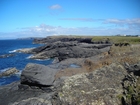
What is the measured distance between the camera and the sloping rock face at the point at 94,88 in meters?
9.88

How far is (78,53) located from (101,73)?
179 feet

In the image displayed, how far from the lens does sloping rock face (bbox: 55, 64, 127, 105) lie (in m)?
9.88

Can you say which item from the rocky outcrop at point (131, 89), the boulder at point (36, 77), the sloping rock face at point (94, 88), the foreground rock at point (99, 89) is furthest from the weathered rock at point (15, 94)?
the rocky outcrop at point (131, 89)

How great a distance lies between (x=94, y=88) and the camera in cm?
1070

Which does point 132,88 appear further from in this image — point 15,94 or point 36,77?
point 15,94

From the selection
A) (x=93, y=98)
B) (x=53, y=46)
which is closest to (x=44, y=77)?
(x=93, y=98)

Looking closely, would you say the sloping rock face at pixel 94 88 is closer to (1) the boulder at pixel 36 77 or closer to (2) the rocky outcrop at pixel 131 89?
(2) the rocky outcrop at pixel 131 89

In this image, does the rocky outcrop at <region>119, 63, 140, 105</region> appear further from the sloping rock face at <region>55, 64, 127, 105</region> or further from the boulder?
the boulder

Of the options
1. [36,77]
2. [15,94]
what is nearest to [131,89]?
[36,77]

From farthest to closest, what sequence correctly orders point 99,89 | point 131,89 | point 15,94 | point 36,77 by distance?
point 36,77 < point 15,94 < point 99,89 < point 131,89

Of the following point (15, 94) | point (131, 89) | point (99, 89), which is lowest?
point (15, 94)

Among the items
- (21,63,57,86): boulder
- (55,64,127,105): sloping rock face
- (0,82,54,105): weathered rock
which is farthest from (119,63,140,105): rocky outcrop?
(21,63,57,86): boulder

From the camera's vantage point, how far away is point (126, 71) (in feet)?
40.4

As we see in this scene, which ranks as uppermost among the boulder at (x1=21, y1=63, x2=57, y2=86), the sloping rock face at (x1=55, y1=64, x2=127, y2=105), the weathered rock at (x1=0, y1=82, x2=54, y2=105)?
the sloping rock face at (x1=55, y1=64, x2=127, y2=105)
